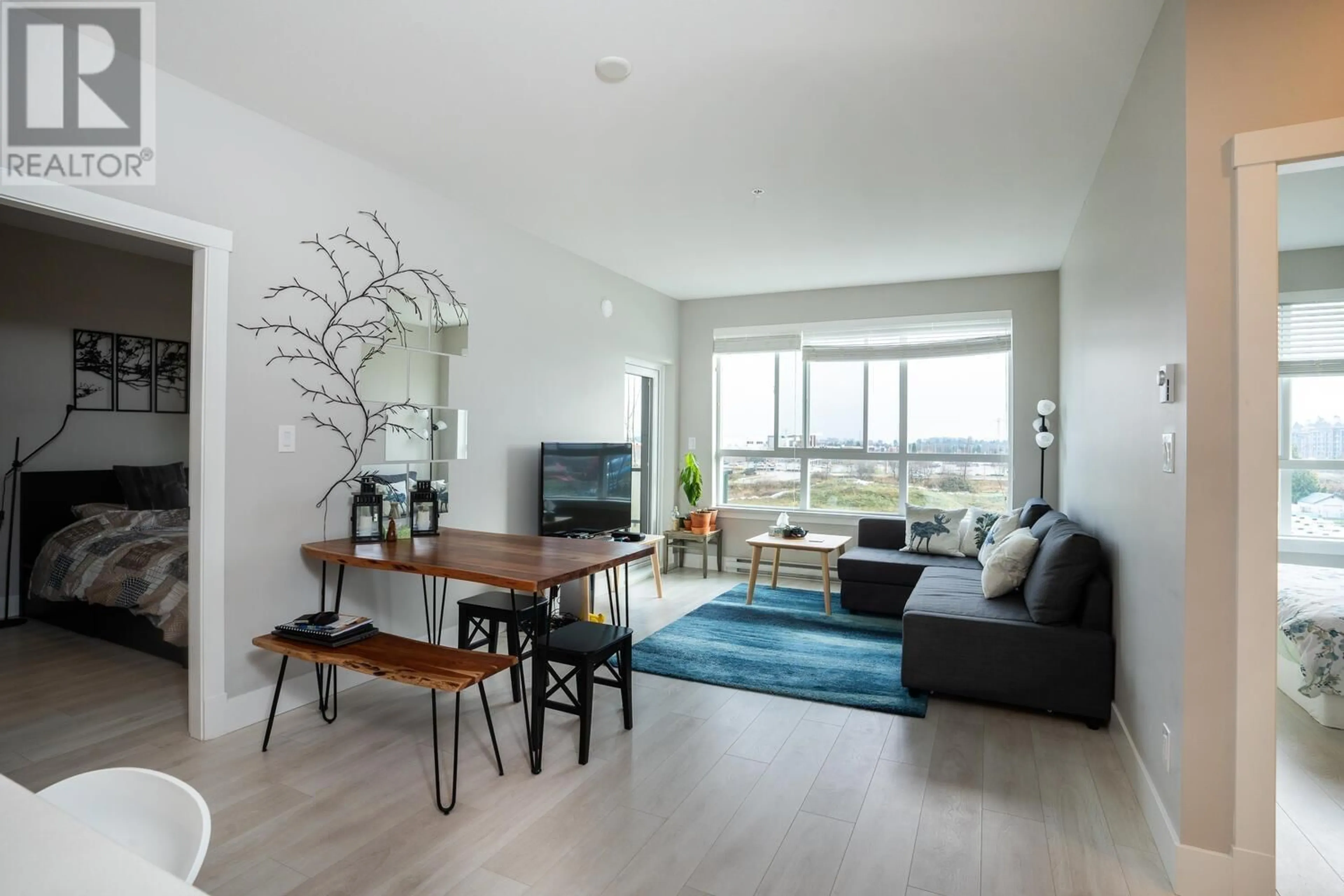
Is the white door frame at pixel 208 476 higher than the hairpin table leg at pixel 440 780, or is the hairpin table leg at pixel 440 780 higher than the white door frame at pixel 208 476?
the white door frame at pixel 208 476

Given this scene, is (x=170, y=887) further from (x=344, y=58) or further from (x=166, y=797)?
(x=344, y=58)

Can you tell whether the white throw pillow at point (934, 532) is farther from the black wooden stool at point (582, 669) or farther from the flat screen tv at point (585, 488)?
the black wooden stool at point (582, 669)

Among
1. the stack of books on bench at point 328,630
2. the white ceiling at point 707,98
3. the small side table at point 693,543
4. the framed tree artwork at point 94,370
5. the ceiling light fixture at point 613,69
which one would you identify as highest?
the white ceiling at point 707,98

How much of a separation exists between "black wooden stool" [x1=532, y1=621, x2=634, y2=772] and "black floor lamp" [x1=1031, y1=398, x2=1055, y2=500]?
3.63 metres

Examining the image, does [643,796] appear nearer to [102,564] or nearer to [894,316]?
[102,564]

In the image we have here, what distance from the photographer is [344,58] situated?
2398mm

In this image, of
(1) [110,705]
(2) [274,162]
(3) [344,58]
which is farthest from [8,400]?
(3) [344,58]

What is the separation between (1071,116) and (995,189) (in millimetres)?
794

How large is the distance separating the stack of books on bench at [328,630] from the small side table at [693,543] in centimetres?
348

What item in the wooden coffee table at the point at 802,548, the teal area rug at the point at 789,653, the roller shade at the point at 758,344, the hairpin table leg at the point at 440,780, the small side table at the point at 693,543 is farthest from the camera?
the roller shade at the point at 758,344

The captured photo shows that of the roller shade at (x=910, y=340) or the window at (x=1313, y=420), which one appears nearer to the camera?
the window at (x=1313, y=420)

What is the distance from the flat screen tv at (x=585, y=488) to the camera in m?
4.38

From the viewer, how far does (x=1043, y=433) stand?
4.92 m

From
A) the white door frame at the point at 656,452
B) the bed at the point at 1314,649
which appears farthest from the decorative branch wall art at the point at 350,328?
the bed at the point at 1314,649
